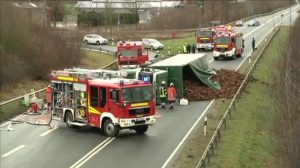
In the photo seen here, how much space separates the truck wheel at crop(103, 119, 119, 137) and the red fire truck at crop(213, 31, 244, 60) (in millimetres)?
31209

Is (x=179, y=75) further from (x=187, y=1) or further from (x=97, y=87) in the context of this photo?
(x=187, y=1)

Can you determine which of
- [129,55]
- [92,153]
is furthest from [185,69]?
[92,153]

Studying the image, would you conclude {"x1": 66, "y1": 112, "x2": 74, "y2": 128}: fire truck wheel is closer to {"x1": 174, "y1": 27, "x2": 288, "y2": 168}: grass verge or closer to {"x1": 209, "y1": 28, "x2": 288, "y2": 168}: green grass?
{"x1": 174, "y1": 27, "x2": 288, "y2": 168}: grass verge

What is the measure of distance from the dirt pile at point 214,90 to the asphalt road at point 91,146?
19.8ft

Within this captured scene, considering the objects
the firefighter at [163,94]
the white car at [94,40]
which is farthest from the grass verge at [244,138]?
the white car at [94,40]

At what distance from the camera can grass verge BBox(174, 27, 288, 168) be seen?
22094 mm

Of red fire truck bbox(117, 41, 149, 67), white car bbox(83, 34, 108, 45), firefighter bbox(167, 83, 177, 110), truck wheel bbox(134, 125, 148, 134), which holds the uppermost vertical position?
white car bbox(83, 34, 108, 45)

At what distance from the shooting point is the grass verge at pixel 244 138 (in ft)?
72.5

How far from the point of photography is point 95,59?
5897cm

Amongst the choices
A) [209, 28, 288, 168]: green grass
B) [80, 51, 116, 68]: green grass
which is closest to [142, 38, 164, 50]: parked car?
[80, 51, 116, 68]: green grass

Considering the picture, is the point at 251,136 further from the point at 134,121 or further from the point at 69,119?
the point at 69,119

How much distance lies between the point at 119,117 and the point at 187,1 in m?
111

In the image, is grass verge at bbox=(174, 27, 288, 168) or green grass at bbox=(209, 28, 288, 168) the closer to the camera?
grass verge at bbox=(174, 27, 288, 168)

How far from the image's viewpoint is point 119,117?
80.4ft
